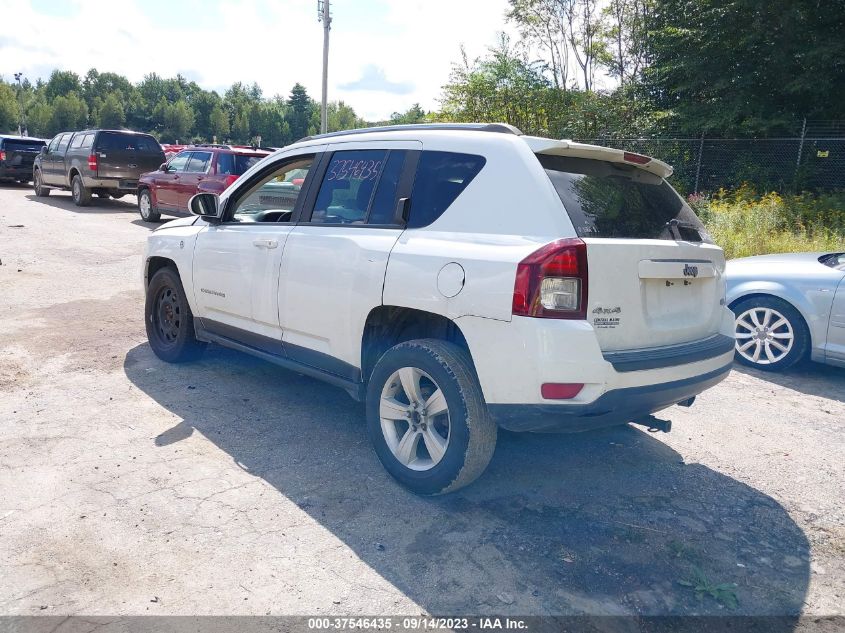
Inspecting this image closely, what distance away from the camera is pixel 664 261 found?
132 inches

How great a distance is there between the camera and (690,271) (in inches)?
138

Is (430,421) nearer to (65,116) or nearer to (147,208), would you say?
(147,208)

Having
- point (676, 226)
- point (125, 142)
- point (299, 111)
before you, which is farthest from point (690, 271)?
point (299, 111)

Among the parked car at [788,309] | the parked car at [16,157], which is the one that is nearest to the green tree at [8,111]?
the parked car at [16,157]

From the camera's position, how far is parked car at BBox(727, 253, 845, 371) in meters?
5.70

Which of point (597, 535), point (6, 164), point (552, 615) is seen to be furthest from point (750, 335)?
point (6, 164)

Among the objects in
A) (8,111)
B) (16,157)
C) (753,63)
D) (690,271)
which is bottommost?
(690,271)

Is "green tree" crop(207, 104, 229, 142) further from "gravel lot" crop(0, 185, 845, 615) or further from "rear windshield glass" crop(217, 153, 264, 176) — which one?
"gravel lot" crop(0, 185, 845, 615)

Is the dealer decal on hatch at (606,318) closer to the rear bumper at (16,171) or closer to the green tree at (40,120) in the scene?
the rear bumper at (16,171)

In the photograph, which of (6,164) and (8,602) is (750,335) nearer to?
(8,602)

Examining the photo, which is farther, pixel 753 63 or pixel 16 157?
pixel 16 157

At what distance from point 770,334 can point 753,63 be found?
15.1 metres

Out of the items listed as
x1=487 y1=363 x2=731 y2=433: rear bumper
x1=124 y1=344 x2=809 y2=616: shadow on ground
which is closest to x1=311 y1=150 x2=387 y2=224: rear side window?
x1=124 y1=344 x2=809 y2=616: shadow on ground

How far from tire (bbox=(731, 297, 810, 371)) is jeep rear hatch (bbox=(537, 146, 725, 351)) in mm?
2573
